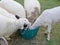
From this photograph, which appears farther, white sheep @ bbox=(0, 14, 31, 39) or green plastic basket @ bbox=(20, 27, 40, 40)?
green plastic basket @ bbox=(20, 27, 40, 40)

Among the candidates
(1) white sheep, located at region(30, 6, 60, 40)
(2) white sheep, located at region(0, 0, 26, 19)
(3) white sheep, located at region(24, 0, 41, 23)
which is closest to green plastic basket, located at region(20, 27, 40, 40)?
(1) white sheep, located at region(30, 6, 60, 40)

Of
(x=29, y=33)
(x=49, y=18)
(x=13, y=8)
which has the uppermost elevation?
(x=13, y=8)

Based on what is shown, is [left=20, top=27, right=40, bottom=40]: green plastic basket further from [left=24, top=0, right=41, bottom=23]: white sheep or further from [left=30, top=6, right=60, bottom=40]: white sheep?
[left=24, top=0, right=41, bottom=23]: white sheep

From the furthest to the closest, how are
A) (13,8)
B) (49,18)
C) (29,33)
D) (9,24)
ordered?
1. (13,8)
2. (49,18)
3. (29,33)
4. (9,24)

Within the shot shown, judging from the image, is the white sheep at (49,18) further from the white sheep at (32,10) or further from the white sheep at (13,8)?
the white sheep at (13,8)

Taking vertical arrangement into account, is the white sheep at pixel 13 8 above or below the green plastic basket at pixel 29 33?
above

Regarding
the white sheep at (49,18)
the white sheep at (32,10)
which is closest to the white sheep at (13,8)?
the white sheep at (32,10)

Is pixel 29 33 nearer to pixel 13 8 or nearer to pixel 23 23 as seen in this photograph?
pixel 23 23

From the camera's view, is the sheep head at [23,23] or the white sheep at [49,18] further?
the white sheep at [49,18]

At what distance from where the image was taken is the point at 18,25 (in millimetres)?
3543

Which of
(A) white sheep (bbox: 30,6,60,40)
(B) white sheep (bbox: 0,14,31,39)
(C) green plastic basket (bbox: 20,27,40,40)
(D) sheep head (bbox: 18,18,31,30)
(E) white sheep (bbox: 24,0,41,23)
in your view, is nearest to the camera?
(B) white sheep (bbox: 0,14,31,39)

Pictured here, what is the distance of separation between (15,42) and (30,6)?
108 centimetres

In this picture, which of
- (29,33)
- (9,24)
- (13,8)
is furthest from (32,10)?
(9,24)

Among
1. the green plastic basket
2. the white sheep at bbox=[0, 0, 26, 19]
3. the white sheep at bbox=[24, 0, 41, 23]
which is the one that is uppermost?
the white sheep at bbox=[0, 0, 26, 19]
